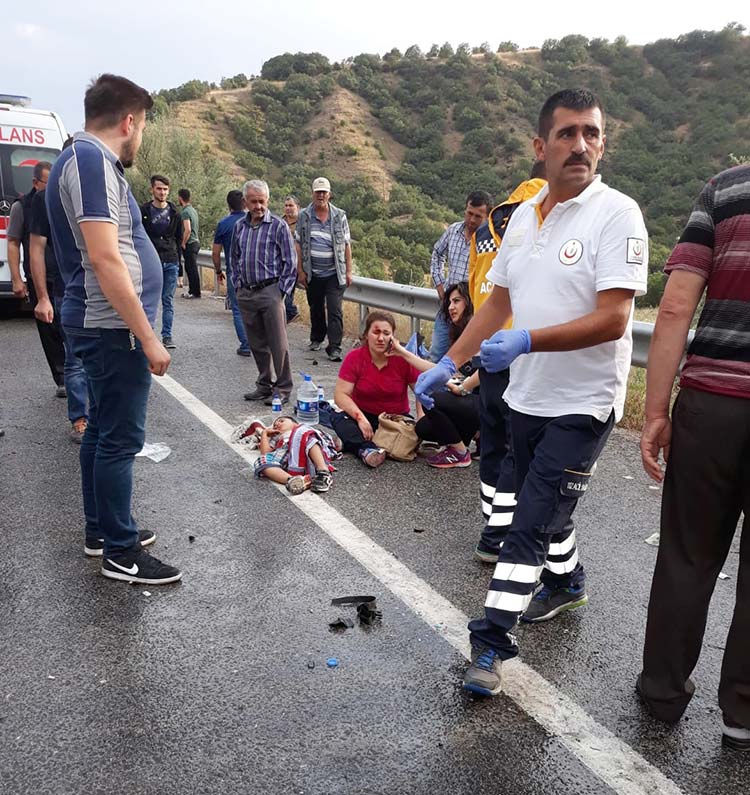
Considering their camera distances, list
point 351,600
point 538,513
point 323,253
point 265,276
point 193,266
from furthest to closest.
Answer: point 193,266
point 323,253
point 265,276
point 351,600
point 538,513

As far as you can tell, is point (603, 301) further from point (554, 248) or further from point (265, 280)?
point (265, 280)

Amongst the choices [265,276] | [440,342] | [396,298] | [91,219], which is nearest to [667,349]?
[91,219]

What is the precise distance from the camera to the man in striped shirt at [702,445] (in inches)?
94.9

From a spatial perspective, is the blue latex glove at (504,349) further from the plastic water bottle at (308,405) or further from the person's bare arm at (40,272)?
the person's bare arm at (40,272)

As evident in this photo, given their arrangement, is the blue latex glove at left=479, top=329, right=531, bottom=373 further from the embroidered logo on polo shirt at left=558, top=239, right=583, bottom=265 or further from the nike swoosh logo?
the nike swoosh logo

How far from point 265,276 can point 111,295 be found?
423 centimetres

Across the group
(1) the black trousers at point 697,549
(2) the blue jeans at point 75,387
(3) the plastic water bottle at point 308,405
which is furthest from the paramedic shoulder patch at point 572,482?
(2) the blue jeans at point 75,387

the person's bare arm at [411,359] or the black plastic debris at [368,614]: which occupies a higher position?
the person's bare arm at [411,359]

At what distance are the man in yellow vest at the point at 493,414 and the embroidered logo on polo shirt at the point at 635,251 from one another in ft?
3.29

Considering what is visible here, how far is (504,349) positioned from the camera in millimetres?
2596

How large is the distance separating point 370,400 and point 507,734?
3.53 metres

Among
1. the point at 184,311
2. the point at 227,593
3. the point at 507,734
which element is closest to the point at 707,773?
the point at 507,734

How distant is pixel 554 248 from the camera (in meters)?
2.81

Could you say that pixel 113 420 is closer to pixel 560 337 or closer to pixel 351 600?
pixel 351 600
